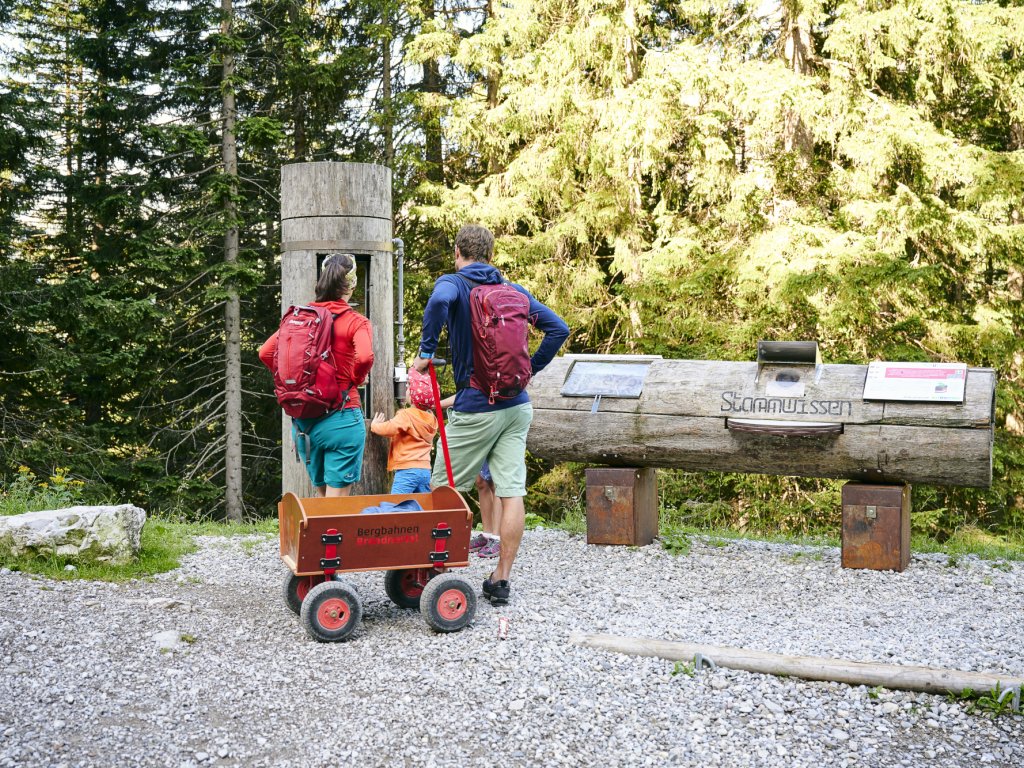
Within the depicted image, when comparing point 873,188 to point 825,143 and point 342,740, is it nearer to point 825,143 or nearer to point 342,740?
point 825,143

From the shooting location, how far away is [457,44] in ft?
46.2

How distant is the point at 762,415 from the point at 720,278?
17.3 feet

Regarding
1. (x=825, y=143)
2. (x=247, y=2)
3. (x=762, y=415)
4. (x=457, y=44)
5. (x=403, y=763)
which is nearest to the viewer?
(x=403, y=763)

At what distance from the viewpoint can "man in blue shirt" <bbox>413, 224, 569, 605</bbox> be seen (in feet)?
16.7

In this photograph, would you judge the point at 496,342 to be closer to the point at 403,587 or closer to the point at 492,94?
Result: the point at 403,587

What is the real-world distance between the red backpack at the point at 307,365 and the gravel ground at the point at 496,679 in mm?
1127

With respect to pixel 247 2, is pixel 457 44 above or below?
below

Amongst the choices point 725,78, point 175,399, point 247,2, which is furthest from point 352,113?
point 725,78

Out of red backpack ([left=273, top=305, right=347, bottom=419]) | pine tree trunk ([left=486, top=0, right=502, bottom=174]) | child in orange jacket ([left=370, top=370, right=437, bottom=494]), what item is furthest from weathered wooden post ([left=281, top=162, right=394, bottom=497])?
pine tree trunk ([left=486, top=0, right=502, bottom=174])

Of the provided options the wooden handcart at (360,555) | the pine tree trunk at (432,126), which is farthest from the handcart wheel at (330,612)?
the pine tree trunk at (432,126)

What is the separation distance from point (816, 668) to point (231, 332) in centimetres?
1207

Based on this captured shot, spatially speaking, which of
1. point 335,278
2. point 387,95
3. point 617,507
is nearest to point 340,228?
point 335,278

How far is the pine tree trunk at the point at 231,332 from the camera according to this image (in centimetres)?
1427

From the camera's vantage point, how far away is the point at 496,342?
4.99 meters
